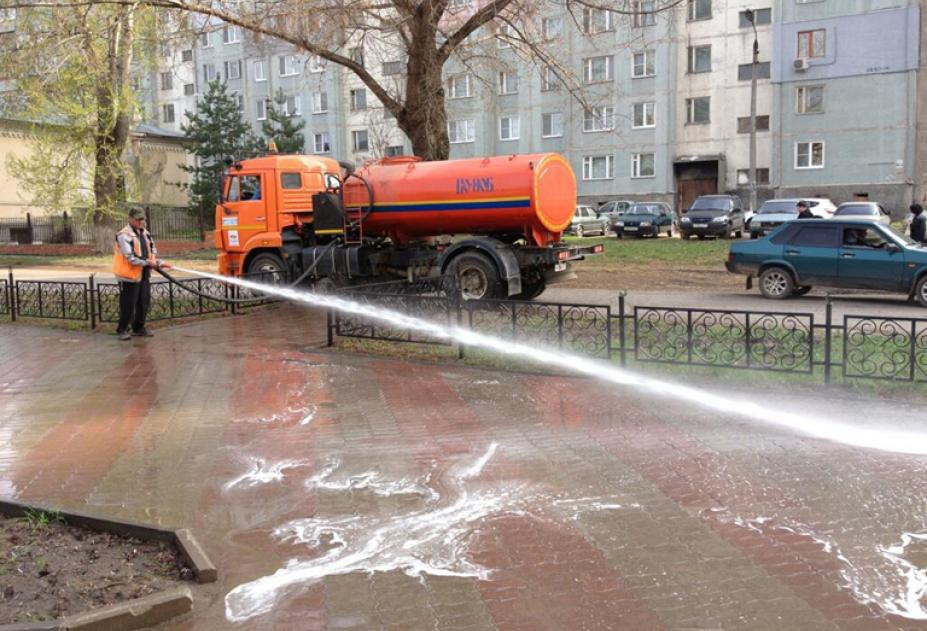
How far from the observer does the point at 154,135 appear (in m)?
48.2

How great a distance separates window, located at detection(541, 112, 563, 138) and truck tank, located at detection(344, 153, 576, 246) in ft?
110

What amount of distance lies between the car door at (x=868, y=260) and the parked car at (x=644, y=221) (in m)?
19.1

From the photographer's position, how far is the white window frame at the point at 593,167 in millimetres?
46912

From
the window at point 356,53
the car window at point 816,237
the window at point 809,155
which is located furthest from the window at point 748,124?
the car window at point 816,237

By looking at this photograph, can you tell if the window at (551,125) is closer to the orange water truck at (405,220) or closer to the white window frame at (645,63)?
the white window frame at (645,63)

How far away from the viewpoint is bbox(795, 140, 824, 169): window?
1629 inches

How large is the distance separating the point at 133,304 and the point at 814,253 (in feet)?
37.3

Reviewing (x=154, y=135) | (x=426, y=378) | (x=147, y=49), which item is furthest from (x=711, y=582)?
(x=154, y=135)

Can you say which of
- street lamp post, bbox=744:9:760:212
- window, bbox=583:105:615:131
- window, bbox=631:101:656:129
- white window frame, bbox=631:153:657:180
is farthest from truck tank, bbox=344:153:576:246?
window, bbox=631:101:656:129

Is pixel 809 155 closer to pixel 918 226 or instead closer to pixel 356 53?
pixel 918 226

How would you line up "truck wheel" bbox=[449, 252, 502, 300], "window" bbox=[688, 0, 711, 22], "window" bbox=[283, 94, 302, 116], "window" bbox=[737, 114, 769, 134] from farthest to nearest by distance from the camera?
"window" bbox=[283, 94, 302, 116]
"window" bbox=[688, 0, 711, 22]
"window" bbox=[737, 114, 769, 134]
"truck wheel" bbox=[449, 252, 502, 300]

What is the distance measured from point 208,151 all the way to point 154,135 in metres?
4.31

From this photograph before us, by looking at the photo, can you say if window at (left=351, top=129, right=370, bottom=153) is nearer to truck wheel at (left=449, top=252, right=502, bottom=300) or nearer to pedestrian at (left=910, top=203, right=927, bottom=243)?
truck wheel at (left=449, top=252, right=502, bottom=300)

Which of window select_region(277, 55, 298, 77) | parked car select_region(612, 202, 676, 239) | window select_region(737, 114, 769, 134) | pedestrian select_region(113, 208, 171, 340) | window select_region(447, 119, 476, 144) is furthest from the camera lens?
window select_region(277, 55, 298, 77)
